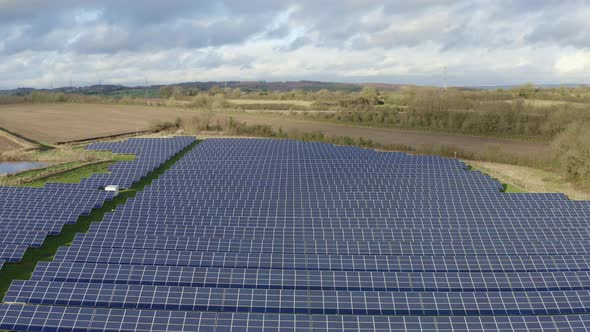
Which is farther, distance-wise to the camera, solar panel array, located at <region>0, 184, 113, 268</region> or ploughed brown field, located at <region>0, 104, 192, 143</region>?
ploughed brown field, located at <region>0, 104, 192, 143</region>

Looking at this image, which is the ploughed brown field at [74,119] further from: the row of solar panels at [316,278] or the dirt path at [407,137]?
the row of solar panels at [316,278]

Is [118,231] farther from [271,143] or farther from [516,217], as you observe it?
[271,143]

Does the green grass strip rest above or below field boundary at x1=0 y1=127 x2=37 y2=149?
below

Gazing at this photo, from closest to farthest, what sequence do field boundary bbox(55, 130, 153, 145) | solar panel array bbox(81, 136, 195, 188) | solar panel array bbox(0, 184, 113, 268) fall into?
solar panel array bbox(0, 184, 113, 268) → solar panel array bbox(81, 136, 195, 188) → field boundary bbox(55, 130, 153, 145)

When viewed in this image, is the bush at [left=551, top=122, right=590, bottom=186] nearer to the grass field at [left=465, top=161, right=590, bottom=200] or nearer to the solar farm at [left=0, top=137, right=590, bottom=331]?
the grass field at [left=465, top=161, right=590, bottom=200]

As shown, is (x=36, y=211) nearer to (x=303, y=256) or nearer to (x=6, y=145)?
(x=303, y=256)

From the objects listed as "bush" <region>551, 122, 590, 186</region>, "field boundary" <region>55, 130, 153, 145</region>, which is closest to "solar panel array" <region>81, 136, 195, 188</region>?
"field boundary" <region>55, 130, 153, 145</region>

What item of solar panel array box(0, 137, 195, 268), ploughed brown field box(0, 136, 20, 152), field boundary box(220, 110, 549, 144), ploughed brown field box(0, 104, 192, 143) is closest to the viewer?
solar panel array box(0, 137, 195, 268)

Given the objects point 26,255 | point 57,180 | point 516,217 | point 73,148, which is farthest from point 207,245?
point 73,148
